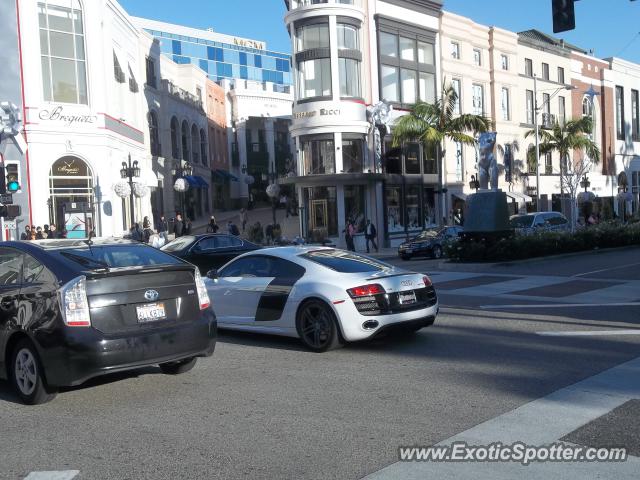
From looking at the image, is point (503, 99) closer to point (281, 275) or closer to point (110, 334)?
point (281, 275)

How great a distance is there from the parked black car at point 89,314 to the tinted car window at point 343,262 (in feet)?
7.69

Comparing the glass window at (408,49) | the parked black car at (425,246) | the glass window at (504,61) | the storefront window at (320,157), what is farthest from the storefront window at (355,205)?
the glass window at (504,61)

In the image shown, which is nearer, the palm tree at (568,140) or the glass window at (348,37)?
the glass window at (348,37)

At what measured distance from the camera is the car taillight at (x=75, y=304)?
6.60 m

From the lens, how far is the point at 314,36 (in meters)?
36.5

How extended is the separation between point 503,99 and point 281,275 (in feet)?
138

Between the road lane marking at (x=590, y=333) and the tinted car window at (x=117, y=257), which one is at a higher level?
the tinted car window at (x=117, y=257)

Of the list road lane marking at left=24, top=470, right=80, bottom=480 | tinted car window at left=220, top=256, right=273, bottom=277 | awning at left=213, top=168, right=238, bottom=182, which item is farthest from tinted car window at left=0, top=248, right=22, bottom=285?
awning at left=213, top=168, right=238, bottom=182

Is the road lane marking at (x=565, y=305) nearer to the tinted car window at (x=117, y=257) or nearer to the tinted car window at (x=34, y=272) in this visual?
the tinted car window at (x=117, y=257)

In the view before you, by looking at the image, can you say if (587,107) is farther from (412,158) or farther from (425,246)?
(425,246)

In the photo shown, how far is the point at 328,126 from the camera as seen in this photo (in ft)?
119

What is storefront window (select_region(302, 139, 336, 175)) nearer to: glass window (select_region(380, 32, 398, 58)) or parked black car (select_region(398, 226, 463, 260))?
glass window (select_region(380, 32, 398, 58))

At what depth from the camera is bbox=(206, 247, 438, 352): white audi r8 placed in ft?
28.8

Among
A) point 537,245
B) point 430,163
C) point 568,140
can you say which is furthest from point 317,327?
point 568,140
